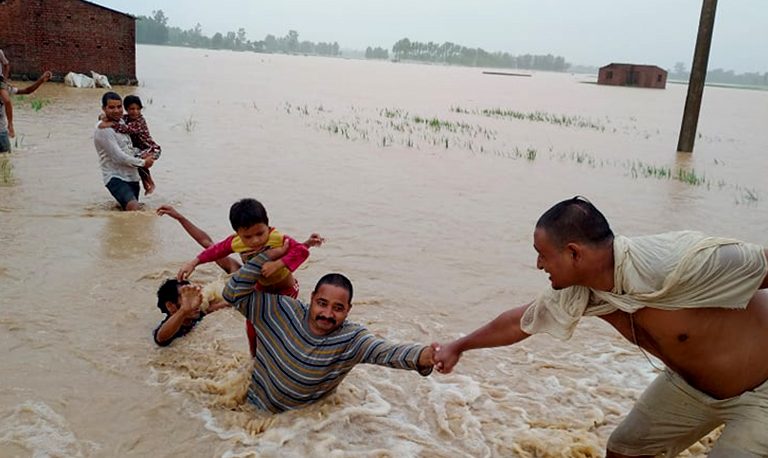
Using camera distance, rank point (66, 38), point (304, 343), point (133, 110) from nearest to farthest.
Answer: point (304, 343), point (133, 110), point (66, 38)

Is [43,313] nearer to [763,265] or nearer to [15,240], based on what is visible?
[15,240]

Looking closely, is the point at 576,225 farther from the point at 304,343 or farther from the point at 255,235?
the point at 255,235

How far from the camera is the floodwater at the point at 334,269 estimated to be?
352 cm

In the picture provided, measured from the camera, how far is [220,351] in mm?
4383

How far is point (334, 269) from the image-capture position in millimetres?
6195

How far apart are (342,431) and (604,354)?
2101 millimetres

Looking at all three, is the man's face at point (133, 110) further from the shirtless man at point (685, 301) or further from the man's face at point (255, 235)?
the shirtless man at point (685, 301)

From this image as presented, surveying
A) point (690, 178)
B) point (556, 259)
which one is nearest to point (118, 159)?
point (556, 259)

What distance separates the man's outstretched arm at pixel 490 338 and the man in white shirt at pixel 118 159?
495 cm

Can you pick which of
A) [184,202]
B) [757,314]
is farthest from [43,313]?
[757,314]

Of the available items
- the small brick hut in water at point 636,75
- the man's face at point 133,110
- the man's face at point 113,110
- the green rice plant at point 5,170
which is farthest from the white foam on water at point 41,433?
the small brick hut in water at point 636,75

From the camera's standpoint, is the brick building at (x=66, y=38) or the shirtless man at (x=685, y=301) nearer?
the shirtless man at (x=685, y=301)

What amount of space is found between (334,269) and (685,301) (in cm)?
412

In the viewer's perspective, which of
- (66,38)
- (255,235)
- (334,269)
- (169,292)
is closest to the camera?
(255,235)
